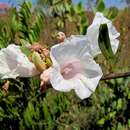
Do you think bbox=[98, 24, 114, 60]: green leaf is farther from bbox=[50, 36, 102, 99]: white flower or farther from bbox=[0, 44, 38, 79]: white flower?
bbox=[0, 44, 38, 79]: white flower

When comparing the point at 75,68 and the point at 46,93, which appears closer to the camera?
the point at 75,68

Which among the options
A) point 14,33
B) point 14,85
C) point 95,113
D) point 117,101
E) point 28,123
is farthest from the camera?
point 95,113

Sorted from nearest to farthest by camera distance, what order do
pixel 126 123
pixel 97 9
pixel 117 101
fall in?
pixel 97 9, pixel 117 101, pixel 126 123

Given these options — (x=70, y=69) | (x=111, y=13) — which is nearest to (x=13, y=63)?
(x=70, y=69)

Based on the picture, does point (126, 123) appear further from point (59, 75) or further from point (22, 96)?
point (59, 75)

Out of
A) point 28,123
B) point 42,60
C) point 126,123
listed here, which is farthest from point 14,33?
point 126,123

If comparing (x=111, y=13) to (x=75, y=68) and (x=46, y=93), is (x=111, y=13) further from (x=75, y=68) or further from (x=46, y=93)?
(x=75, y=68)
